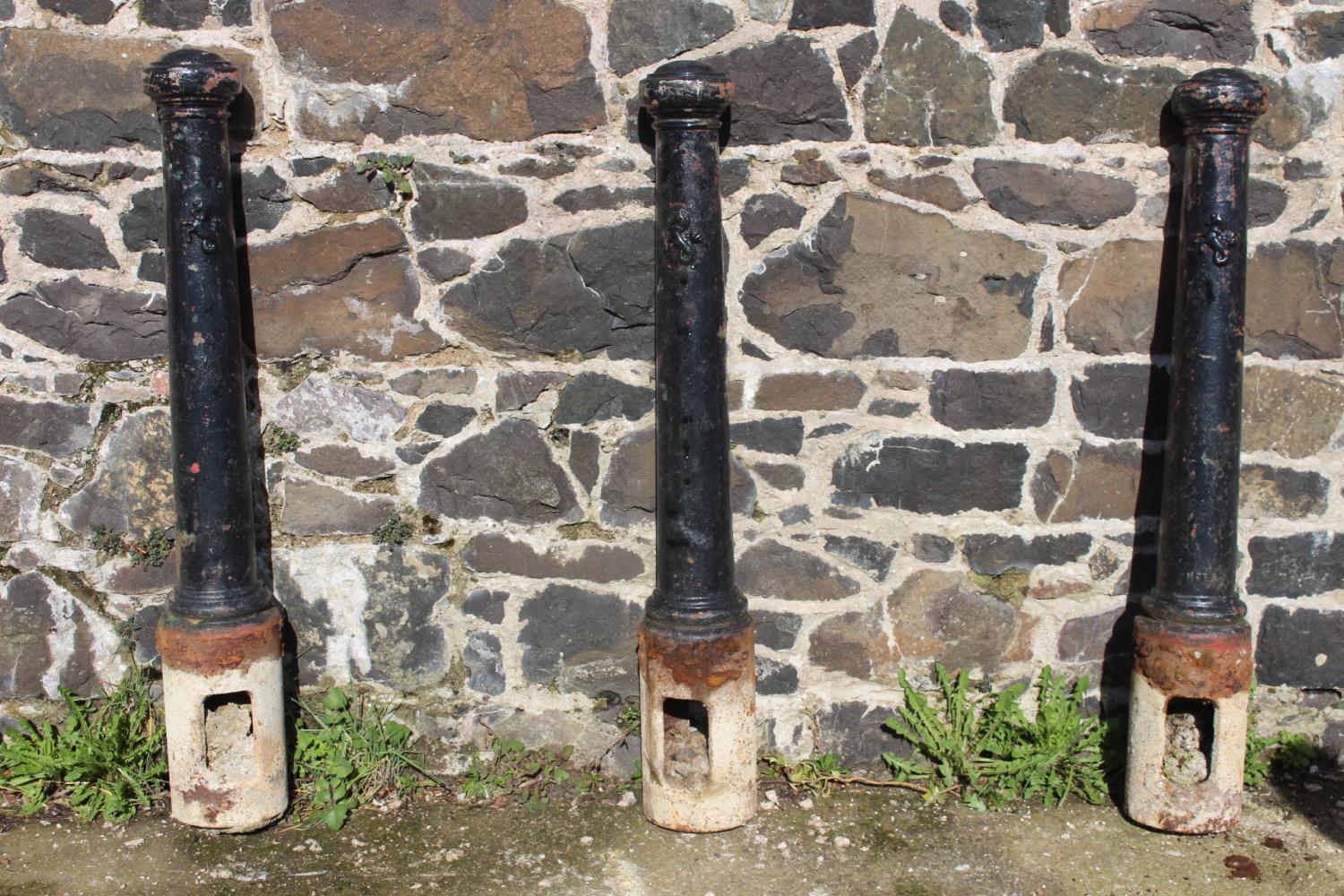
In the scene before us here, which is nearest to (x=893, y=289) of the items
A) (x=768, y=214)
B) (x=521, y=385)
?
(x=768, y=214)

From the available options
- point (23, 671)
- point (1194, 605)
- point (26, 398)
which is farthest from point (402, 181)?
point (1194, 605)

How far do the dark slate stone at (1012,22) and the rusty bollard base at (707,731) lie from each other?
1695 mm

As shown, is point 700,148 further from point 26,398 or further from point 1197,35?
point 26,398

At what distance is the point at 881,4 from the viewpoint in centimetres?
327

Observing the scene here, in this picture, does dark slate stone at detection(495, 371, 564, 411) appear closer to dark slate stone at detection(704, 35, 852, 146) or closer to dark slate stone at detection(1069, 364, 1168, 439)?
dark slate stone at detection(704, 35, 852, 146)

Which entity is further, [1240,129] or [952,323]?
[952,323]

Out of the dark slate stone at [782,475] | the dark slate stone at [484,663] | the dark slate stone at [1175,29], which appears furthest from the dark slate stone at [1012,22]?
the dark slate stone at [484,663]

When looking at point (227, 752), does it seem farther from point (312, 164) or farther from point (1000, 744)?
point (1000, 744)

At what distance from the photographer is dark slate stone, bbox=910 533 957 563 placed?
3.54 metres

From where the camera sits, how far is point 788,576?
357 cm

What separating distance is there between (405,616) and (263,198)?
123 centimetres

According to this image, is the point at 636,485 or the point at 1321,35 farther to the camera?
the point at 636,485

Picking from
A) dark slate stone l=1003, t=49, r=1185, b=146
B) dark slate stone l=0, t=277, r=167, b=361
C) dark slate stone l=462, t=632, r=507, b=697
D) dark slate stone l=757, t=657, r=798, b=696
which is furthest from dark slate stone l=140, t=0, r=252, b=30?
dark slate stone l=757, t=657, r=798, b=696

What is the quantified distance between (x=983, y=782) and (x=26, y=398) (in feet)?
9.54
